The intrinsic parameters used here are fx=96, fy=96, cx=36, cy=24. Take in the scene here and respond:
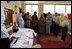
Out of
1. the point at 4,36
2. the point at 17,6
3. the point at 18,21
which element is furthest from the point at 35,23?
the point at 4,36

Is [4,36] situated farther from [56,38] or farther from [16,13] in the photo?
[56,38]

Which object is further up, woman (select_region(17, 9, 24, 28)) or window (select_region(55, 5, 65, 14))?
window (select_region(55, 5, 65, 14))

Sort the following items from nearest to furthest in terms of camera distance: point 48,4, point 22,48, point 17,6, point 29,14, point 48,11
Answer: point 22,48 < point 48,11 < point 48,4 < point 29,14 < point 17,6

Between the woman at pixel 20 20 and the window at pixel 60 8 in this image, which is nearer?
the window at pixel 60 8

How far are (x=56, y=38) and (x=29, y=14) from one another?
4.58 ft

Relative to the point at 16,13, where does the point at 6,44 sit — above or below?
below

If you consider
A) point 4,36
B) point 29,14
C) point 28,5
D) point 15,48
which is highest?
point 28,5

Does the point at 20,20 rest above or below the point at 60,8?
below

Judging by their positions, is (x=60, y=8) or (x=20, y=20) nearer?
(x=60, y=8)

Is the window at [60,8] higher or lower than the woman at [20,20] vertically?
higher

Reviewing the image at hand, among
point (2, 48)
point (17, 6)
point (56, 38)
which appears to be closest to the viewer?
point (2, 48)

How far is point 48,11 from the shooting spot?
161 centimetres

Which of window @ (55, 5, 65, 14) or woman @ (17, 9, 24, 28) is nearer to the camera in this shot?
window @ (55, 5, 65, 14)

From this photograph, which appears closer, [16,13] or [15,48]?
[15,48]
